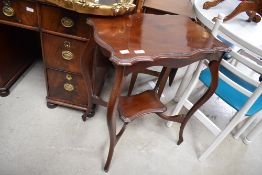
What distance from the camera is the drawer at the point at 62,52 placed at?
1.24m

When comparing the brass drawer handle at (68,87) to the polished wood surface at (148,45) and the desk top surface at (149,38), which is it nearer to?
the polished wood surface at (148,45)

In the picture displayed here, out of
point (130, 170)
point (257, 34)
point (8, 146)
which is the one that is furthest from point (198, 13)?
point (8, 146)

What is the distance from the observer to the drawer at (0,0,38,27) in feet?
3.72

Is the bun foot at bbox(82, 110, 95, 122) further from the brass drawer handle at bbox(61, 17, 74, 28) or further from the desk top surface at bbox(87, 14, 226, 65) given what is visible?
the desk top surface at bbox(87, 14, 226, 65)

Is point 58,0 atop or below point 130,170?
atop

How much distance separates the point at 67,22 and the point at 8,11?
330 mm

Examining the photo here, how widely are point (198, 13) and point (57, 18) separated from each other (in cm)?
83

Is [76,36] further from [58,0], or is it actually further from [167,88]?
[167,88]

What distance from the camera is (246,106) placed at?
114 cm

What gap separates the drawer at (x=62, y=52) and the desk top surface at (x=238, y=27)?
730 mm

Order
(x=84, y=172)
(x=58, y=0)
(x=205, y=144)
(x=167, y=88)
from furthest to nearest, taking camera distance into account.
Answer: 1. (x=167, y=88)
2. (x=205, y=144)
3. (x=84, y=172)
4. (x=58, y=0)

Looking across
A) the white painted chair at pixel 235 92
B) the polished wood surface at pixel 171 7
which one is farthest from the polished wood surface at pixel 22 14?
A: the white painted chair at pixel 235 92

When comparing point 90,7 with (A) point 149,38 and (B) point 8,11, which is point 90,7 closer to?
(A) point 149,38

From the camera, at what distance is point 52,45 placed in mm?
1266
